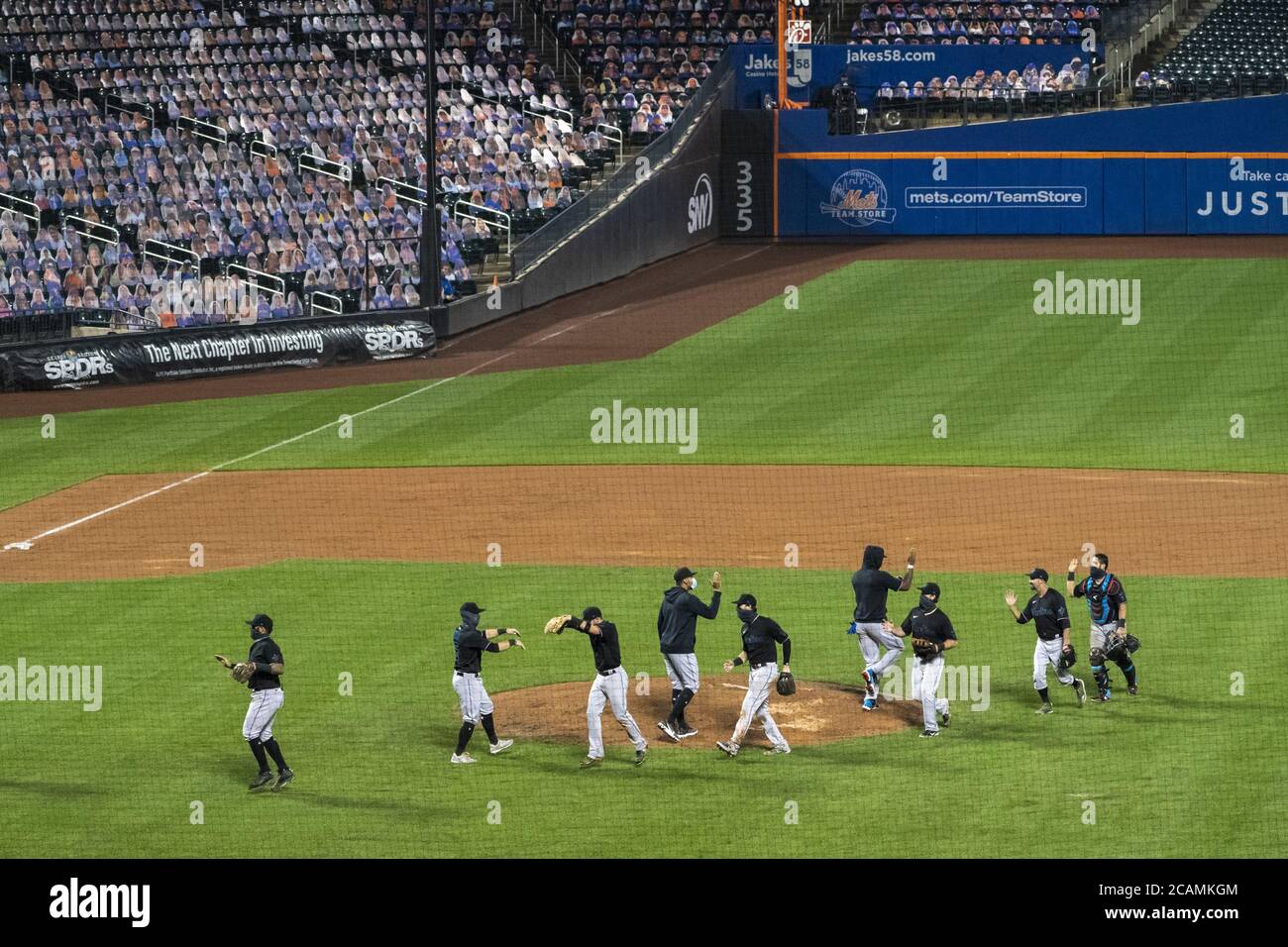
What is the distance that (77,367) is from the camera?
35.2m

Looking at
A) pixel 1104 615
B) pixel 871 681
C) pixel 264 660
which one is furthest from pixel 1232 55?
pixel 264 660

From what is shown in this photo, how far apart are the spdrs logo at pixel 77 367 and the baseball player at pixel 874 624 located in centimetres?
2136

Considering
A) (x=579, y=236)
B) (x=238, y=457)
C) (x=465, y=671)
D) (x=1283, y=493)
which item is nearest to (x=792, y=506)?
(x=1283, y=493)

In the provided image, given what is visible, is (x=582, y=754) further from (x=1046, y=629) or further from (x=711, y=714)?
(x=1046, y=629)

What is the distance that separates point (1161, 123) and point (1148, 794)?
117 feet

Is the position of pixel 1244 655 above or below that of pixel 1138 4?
below

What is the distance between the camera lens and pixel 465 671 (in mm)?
16500

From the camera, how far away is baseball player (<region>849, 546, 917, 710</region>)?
1775 centimetres

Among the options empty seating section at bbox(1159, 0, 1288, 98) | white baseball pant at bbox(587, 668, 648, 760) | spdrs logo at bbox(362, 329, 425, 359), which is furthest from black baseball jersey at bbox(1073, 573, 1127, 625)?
empty seating section at bbox(1159, 0, 1288, 98)

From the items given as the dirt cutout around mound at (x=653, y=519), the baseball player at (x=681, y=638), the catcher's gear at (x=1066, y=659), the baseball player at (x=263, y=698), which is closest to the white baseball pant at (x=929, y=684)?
the catcher's gear at (x=1066, y=659)

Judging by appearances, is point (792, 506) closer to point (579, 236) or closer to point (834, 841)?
point (834, 841)

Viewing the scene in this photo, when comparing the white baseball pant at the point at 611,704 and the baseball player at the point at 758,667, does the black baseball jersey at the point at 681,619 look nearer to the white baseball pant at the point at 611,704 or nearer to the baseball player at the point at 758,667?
the baseball player at the point at 758,667

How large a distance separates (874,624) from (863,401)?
17847mm

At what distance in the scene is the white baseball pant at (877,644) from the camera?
1775 centimetres
